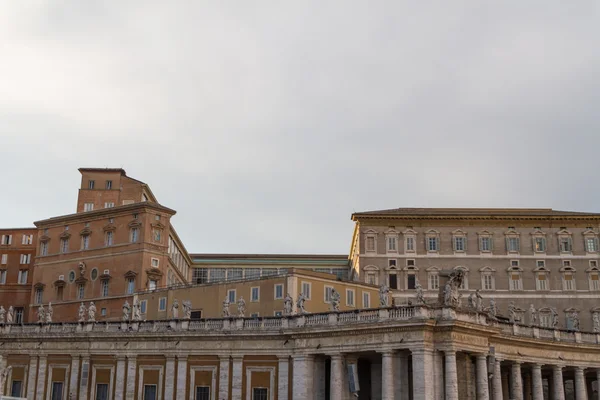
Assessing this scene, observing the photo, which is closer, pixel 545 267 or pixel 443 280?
pixel 443 280

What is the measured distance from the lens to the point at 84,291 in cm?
7944

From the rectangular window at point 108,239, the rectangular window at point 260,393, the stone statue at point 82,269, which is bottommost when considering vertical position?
the rectangular window at point 260,393

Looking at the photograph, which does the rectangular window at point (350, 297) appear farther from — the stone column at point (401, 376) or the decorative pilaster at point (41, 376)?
the decorative pilaster at point (41, 376)

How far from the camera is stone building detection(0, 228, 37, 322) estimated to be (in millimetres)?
92500

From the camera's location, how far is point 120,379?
5444 cm

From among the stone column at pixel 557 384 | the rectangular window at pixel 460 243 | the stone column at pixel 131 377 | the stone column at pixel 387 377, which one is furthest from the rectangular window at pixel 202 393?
the rectangular window at pixel 460 243

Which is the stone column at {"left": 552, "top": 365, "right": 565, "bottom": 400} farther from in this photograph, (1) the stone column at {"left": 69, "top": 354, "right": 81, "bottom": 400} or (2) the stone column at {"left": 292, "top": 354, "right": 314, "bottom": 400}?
(1) the stone column at {"left": 69, "top": 354, "right": 81, "bottom": 400}

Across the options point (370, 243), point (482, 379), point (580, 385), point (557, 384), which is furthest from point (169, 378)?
point (370, 243)

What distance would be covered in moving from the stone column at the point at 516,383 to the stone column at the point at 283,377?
15.4 m

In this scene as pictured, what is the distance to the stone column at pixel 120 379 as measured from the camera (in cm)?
5425

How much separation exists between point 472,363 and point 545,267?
4487cm

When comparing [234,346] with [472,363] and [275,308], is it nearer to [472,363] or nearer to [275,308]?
[275,308]

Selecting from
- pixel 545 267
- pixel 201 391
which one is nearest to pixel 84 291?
pixel 201 391

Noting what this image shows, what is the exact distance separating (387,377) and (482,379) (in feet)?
19.6
